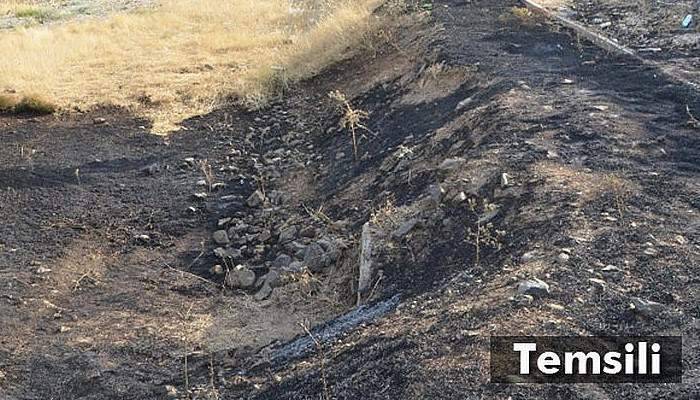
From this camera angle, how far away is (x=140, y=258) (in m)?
6.66

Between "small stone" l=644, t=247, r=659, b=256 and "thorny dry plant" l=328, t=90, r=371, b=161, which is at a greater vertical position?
"thorny dry plant" l=328, t=90, r=371, b=161

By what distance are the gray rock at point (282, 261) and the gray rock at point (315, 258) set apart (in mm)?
168

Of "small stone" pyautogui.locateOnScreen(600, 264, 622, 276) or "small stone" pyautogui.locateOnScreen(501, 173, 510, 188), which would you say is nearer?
"small stone" pyautogui.locateOnScreen(600, 264, 622, 276)

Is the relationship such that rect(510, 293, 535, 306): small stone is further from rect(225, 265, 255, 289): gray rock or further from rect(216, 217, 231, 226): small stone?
rect(216, 217, 231, 226): small stone

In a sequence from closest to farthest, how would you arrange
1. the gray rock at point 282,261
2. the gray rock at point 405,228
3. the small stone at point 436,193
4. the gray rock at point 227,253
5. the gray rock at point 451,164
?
the gray rock at point 405,228, the small stone at point 436,193, the gray rock at point 451,164, the gray rock at point 282,261, the gray rock at point 227,253

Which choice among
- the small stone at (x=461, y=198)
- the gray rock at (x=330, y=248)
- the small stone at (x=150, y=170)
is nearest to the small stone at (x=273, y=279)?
the gray rock at (x=330, y=248)

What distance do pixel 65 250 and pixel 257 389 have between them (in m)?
3.40

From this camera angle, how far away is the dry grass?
1081 centimetres

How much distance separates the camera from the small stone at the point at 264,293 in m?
5.73

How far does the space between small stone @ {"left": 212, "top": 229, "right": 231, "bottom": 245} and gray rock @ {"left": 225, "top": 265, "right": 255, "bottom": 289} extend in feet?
2.60

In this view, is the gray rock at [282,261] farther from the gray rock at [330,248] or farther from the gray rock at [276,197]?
the gray rock at [276,197]

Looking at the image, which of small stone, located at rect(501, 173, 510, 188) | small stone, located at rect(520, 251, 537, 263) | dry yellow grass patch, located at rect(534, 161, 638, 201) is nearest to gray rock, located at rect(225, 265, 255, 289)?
small stone, located at rect(501, 173, 510, 188)

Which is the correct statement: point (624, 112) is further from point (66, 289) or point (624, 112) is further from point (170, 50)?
point (170, 50)

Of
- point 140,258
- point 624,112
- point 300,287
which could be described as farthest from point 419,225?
point 140,258
